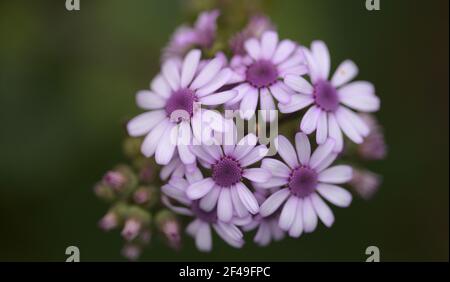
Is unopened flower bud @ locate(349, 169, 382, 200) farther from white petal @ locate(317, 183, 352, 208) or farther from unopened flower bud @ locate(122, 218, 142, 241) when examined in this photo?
unopened flower bud @ locate(122, 218, 142, 241)

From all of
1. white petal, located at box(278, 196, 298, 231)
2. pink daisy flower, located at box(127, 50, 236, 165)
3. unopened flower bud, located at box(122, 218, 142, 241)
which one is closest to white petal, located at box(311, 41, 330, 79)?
pink daisy flower, located at box(127, 50, 236, 165)

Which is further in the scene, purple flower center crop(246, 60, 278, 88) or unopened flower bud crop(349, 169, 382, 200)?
unopened flower bud crop(349, 169, 382, 200)

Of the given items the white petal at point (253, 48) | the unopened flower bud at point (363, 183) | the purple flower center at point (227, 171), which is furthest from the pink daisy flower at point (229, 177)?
the unopened flower bud at point (363, 183)

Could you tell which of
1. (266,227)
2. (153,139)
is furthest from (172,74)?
(266,227)

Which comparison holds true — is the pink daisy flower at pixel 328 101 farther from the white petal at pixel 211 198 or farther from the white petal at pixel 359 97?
the white petal at pixel 211 198
